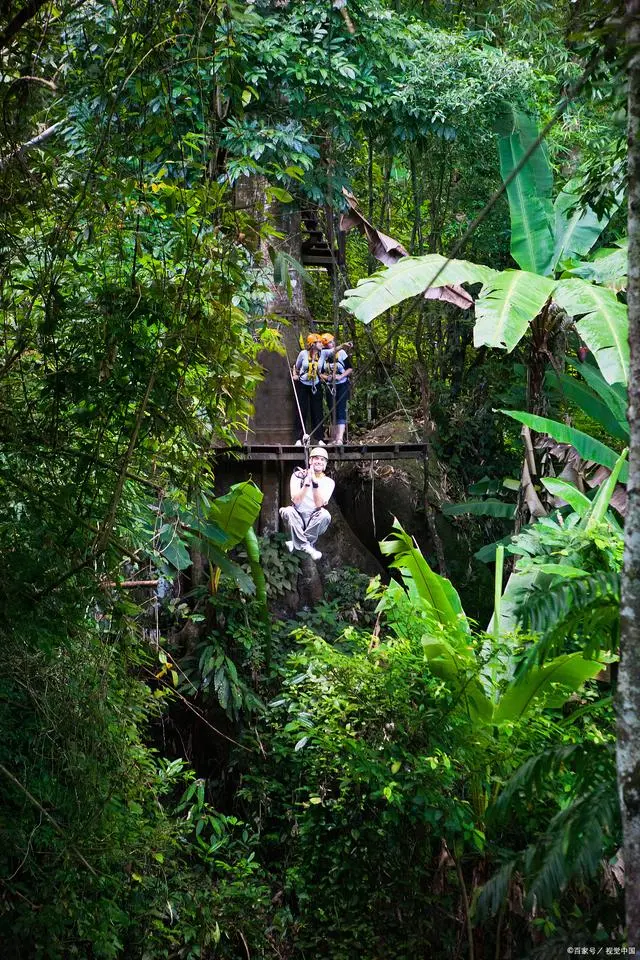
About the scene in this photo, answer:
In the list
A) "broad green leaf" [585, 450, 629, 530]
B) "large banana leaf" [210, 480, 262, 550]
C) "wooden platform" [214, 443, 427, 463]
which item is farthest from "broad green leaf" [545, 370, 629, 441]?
"large banana leaf" [210, 480, 262, 550]

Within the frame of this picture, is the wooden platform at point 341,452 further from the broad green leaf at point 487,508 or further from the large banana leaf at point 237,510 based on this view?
the large banana leaf at point 237,510

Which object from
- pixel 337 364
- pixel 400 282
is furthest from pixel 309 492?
pixel 400 282

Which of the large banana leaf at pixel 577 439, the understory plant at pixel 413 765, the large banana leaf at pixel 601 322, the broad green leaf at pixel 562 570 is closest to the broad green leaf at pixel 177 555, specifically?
the understory plant at pixel 413 765

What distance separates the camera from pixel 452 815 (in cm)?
479

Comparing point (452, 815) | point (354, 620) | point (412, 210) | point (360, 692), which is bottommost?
point (354, 620)

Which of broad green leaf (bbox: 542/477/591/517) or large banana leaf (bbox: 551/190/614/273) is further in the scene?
large banana leaf (bbox: 551/190/614/273)

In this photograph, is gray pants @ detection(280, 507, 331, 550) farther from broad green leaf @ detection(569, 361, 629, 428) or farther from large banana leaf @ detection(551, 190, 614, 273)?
large banana leaf @ detection(551, 190, 614, 273)

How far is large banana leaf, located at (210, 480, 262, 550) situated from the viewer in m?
6.99

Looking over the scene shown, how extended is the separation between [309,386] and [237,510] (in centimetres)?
250

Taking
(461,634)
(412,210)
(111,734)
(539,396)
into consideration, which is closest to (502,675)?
(461,634)

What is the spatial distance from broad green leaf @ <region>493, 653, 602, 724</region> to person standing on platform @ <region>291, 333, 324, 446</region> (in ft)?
14.0

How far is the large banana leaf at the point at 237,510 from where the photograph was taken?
6.99m

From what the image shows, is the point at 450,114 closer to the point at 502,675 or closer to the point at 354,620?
the point at 354,620

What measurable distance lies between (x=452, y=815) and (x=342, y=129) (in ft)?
19.8
